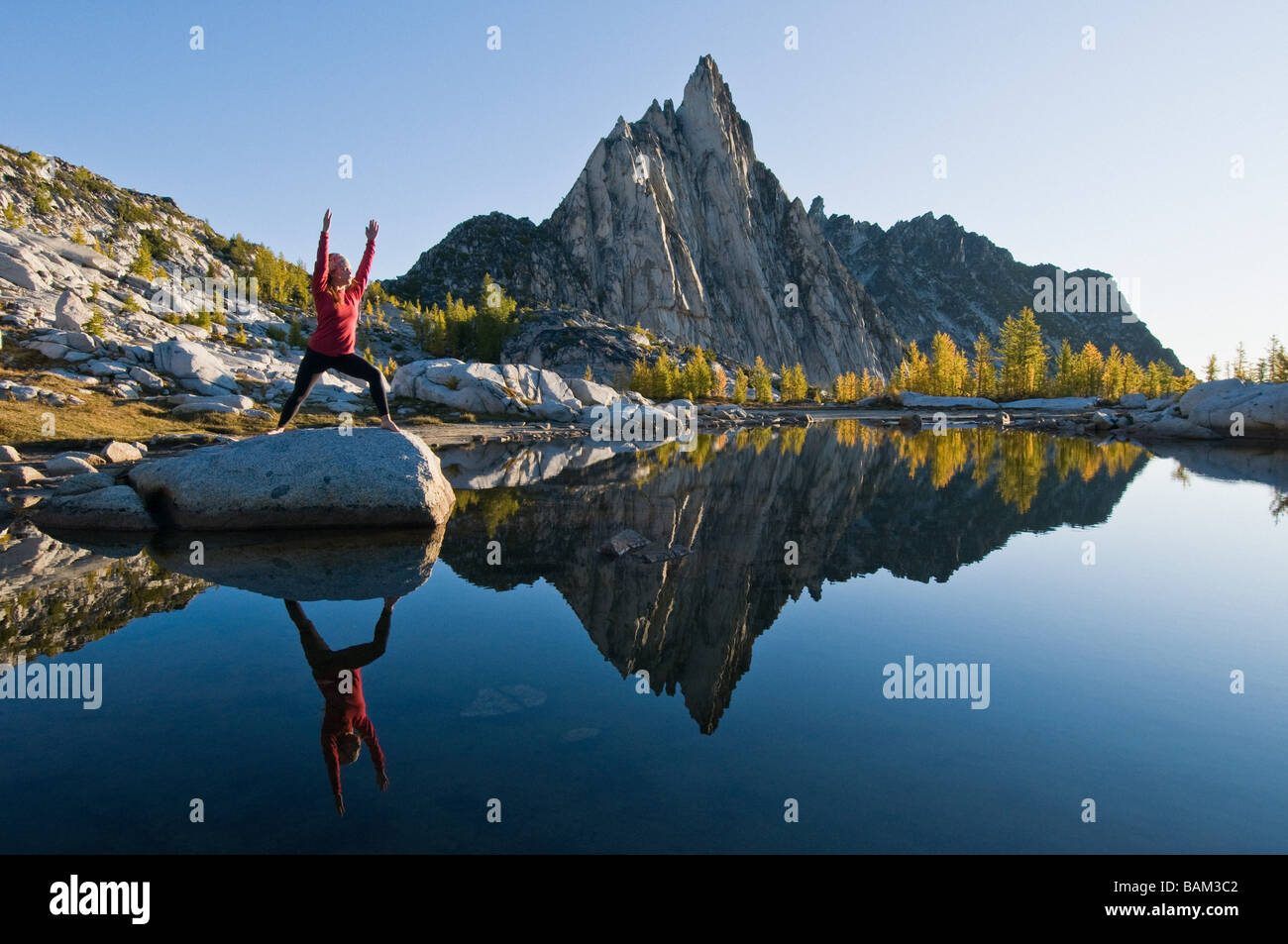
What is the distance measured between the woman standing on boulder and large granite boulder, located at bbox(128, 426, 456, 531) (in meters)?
1.19

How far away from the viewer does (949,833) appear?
4211mm

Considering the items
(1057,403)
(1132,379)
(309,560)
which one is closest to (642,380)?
(1057,403)

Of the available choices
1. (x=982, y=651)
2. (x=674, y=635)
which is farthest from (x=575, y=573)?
(x=982, y=651)

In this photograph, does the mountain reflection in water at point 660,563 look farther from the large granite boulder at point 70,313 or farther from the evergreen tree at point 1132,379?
the evergreen tree at point 1132,379

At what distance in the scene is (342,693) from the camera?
20.8 ft

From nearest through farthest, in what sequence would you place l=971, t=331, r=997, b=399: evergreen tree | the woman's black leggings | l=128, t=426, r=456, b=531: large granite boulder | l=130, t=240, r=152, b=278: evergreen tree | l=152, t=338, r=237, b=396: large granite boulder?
the woman's black leggings
l=128, t=426, r=456, b=531: large granite boulder
l=152, t=338, r=237, b=396: large granite boulder
l=130, t=240, r=152, b=278: evergreen tree
l=971, t=331, r=997, b=399: evergreen tree

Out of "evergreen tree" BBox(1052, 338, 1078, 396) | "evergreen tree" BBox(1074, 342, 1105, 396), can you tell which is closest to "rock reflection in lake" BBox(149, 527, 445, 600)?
"evergreen tree" BBox(1052, 338, 1078, 396)

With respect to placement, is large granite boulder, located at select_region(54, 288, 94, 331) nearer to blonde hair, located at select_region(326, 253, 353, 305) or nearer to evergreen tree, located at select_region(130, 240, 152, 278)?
evergreen tree, located at select_region(130, 240, 152, 278)

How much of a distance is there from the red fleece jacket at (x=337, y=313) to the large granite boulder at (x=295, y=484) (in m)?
2.28

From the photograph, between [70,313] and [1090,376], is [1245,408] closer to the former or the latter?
[1090,376]

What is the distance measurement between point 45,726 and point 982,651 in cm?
930

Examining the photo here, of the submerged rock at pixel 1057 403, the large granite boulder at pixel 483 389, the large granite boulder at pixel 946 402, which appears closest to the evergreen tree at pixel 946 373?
the large granite boulder at pixel 946 402

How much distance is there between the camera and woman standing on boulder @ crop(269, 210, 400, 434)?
41.3ft

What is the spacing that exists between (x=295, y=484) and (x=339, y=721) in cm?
935
